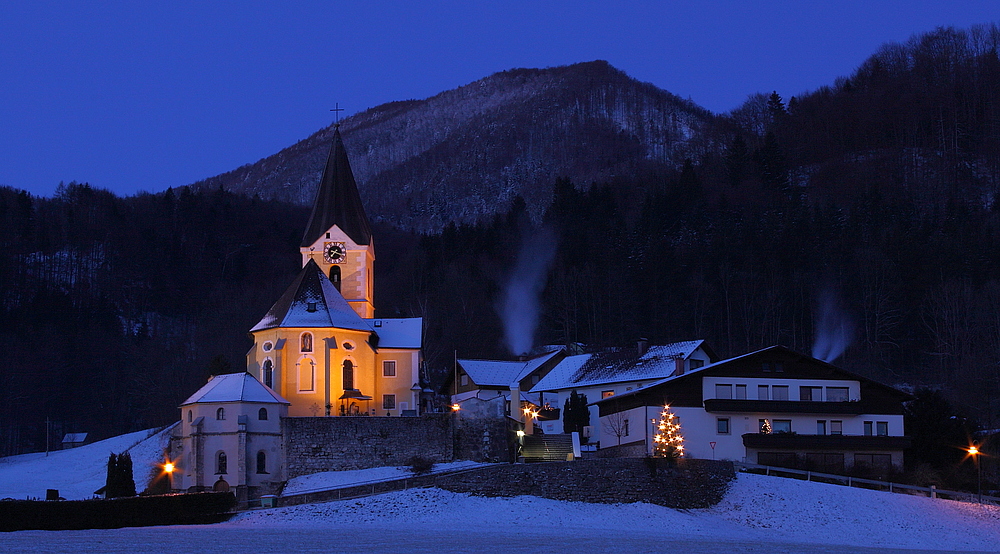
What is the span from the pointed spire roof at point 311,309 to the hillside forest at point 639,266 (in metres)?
4.84

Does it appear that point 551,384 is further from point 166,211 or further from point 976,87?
point 976,87

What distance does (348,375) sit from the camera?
66375mm

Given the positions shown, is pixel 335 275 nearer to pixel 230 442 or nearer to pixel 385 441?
pixel 230 442

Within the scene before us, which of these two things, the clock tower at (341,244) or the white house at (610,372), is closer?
the white house at (610,372)

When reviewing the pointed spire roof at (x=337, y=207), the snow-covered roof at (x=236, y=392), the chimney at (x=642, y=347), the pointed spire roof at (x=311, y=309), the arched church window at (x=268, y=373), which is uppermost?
the pointed spire roof at (x=337, y=207)

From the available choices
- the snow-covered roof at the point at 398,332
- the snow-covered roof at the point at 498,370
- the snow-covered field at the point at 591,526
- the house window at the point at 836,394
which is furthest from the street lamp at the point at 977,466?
the snow-covered roof at the point at 498,370

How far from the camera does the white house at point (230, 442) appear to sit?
55.5 meters

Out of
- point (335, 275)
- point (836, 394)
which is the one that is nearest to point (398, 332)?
point (335, 275)

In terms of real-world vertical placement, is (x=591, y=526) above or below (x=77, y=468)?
below

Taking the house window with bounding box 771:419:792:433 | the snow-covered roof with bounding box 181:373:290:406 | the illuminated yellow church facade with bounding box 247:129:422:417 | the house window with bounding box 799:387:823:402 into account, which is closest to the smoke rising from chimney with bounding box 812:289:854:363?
the house window with bounding box 799:387:823:402

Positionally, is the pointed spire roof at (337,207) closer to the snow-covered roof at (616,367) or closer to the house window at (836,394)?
the snow-covered roof at (616,367)

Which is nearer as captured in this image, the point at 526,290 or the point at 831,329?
the point at 831,329

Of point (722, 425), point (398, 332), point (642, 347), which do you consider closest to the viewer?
point (722, 425)

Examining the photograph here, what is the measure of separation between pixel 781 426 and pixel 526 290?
156ft
